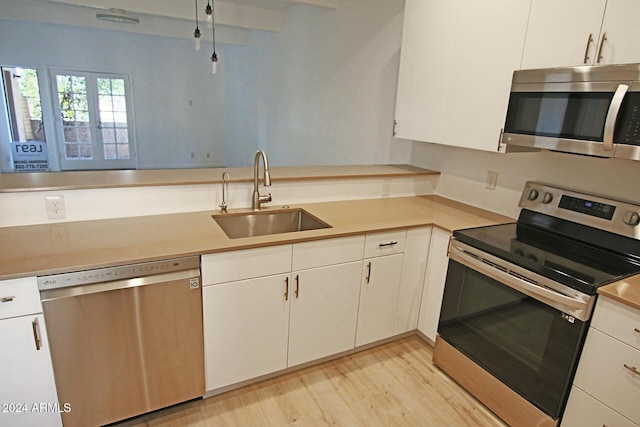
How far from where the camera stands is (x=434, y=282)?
7.52 feet

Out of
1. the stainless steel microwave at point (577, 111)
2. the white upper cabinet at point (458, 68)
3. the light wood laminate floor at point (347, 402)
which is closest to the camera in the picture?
the stainless steel microwave at point (577, 111)

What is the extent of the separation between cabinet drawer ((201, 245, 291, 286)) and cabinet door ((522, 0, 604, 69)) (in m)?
1.53

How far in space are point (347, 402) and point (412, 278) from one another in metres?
0.81

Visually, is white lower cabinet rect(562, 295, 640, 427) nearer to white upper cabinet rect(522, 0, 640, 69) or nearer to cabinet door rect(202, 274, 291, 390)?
white upper cabinet rect(522, 0, 640, 69)

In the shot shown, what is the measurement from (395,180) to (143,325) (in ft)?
6.26

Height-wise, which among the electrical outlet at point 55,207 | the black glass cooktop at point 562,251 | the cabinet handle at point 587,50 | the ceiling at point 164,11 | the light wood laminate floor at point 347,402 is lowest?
the light wood laminate floor at point 347,402

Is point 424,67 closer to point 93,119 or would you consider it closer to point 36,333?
point 36,333

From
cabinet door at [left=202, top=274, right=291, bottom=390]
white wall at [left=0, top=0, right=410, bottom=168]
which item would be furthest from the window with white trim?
cabinet door at [left=202, top=274, right=291, bottom=390]

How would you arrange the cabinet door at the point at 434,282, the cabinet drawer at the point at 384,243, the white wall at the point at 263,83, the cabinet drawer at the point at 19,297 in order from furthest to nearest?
the white wall at the point at 263,83, the cabinet door at the point at 434,282, the cabinet drawer at the point at 384,243, the cabinet drawer at the point at 19,297

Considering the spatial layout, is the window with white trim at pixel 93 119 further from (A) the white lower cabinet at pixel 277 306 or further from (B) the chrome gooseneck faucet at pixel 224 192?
(A) the white lower cabinet at pixel 277 306

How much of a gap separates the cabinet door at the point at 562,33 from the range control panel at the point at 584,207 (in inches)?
26.5

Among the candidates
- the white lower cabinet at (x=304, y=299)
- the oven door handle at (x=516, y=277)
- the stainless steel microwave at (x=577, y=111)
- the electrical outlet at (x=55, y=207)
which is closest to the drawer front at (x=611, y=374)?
the oven door handle at (x=516, y=277)

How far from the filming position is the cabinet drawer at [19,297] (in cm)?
135

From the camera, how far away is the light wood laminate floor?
6.00 feet
